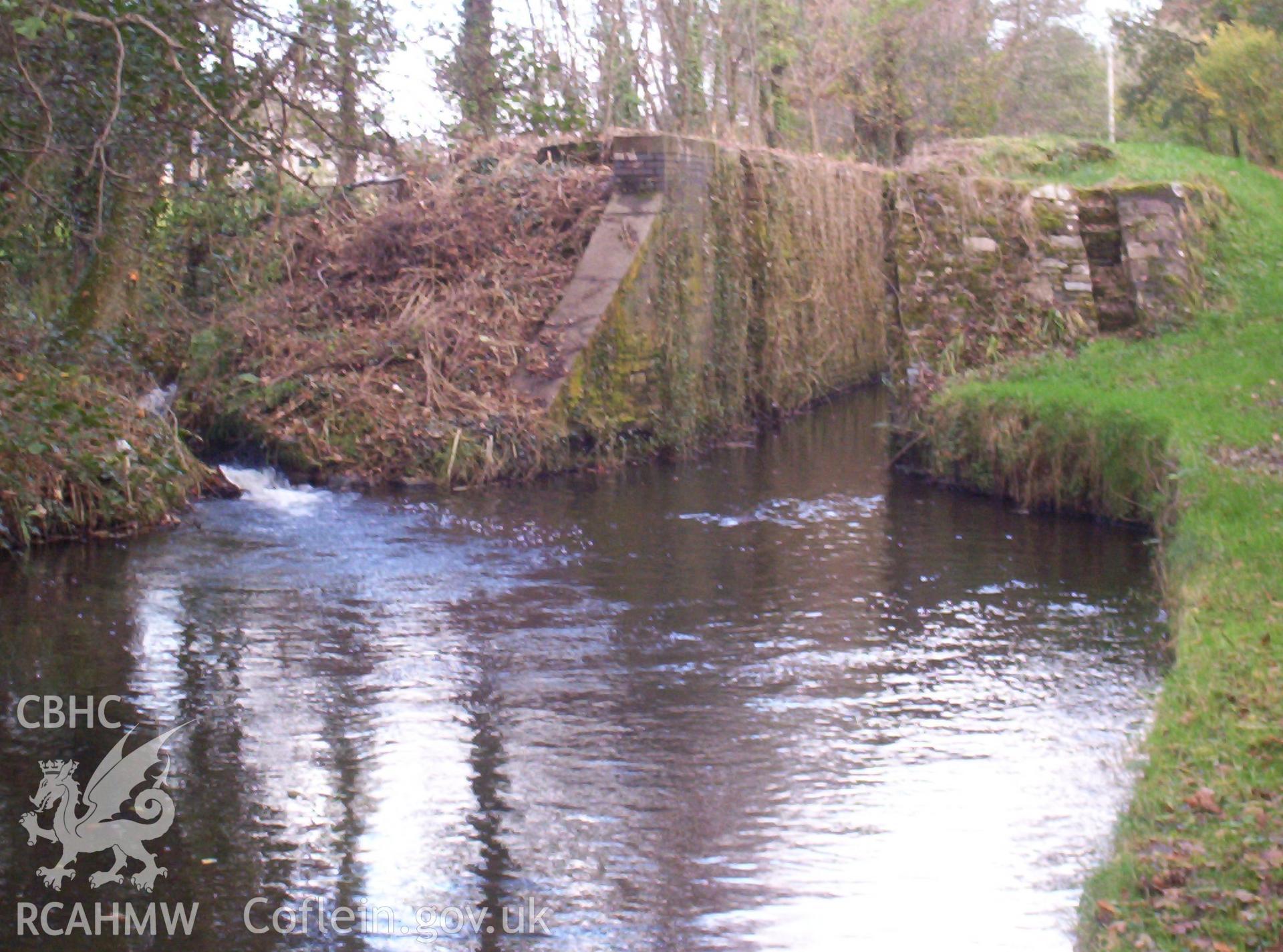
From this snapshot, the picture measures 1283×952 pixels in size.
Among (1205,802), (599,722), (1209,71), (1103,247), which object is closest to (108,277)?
(599,722)

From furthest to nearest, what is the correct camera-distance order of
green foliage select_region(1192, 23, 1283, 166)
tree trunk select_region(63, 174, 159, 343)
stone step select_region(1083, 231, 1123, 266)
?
green foliage select_region(1192, 23, 1283, 166) < stone step select_region(1083, 231, 1123, 266) < tree trunk select_region(63, 174, 159, 343)

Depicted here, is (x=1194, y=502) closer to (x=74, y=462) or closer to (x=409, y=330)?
(x=74, y=462)

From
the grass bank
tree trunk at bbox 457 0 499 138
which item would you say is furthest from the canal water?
tree trunk at bbox 457 0 499 138

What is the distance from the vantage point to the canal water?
14.6 ft

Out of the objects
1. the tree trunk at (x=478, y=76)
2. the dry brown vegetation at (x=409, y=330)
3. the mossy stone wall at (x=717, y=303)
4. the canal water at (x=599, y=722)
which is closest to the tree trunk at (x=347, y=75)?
the tree trunk at (x=478, y=76)

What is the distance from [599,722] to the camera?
6.27m

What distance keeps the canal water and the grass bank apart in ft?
1.28

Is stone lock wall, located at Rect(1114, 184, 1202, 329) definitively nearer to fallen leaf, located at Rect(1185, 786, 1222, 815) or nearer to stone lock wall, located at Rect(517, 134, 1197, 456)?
stone lock wall, located at Rect(517, 134, 1197, 456)

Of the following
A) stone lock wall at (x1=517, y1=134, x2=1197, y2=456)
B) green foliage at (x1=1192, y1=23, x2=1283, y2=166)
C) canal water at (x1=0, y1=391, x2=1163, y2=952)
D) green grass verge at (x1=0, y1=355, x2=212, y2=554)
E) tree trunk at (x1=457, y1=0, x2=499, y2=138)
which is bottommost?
canal water at (x1=0, y1=391, x2=1163, y2=952)

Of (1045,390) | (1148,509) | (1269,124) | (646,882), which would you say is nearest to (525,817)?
(646,882)

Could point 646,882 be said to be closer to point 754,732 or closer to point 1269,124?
point 754,732

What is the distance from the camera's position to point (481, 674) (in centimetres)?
696

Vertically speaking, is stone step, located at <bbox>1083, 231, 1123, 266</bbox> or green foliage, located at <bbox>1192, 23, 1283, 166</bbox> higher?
green foliage, located at <bbox>1192, 23, 1283, 166</bbox>

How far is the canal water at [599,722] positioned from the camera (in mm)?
4465
